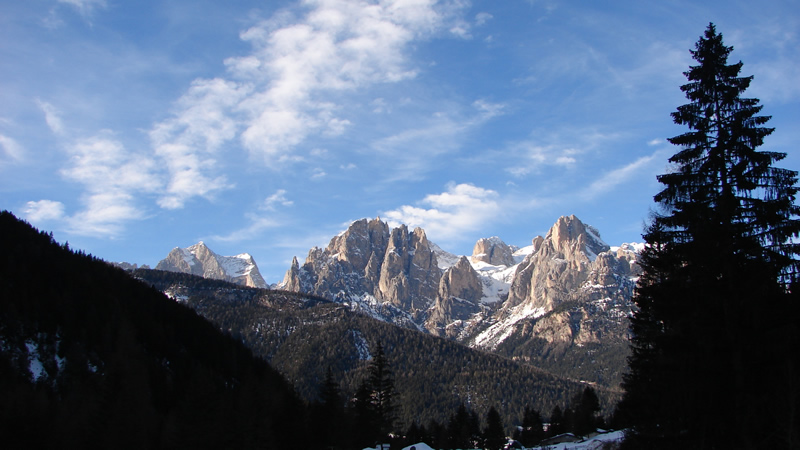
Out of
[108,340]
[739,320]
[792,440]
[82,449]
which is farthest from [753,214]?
[108,340]

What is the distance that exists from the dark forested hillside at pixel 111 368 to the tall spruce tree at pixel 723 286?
133 ft

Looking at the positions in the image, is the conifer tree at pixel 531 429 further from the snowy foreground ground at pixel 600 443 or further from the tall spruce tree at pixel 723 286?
the tall spruce tree at pixel 723 286

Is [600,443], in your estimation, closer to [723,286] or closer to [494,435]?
[723,286]

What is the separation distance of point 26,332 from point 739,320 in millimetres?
101842

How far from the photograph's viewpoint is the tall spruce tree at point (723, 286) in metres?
16.1

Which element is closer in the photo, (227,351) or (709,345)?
(709,345)

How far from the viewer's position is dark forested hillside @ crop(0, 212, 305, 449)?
4881cm

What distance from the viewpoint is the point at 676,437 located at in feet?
59.8

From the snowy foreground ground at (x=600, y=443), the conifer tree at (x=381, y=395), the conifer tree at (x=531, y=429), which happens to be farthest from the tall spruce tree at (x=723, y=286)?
the conifer tree at (x=531, y=429)

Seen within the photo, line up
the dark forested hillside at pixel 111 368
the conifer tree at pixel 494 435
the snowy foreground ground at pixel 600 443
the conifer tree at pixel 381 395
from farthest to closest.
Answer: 1. the conifer tree at pixel 494 435
2. the conifer tree at pixel 381 395
3. the dark forested hillside at pixel 111 368
4. the snowy foreground ground at pixel 600 443

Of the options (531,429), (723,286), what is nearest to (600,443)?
(723,286)

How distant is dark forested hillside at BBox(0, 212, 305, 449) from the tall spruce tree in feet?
133

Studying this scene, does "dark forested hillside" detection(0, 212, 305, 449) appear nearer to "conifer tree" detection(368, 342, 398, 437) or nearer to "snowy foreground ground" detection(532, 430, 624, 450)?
"conifer tree" detection(368, 342, 398, 437)

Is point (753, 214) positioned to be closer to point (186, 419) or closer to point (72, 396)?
point (186, 419)
